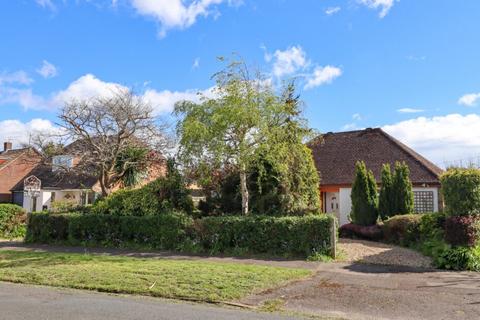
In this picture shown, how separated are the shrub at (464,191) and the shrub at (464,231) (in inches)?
12.1

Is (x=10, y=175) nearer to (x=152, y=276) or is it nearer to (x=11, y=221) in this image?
(x=11, y=221)

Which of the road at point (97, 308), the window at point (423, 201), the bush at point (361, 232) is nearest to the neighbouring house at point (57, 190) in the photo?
the bush at point (361, 232)

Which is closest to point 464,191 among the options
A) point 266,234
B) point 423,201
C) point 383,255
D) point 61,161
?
point 383,255

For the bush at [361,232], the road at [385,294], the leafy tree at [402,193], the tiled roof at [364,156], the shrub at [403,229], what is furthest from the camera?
the tiled roof at [364,156]

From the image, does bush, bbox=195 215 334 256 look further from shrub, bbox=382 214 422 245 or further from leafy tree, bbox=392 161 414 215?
leafy tree, bbox=392 161 414 215

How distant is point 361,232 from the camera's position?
17906 mm

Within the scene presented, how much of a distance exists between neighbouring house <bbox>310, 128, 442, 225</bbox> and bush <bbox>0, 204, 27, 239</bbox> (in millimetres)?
14276

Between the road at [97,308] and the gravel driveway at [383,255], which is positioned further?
the gravel driveway at [383,255]

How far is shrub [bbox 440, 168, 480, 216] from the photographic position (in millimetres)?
11992

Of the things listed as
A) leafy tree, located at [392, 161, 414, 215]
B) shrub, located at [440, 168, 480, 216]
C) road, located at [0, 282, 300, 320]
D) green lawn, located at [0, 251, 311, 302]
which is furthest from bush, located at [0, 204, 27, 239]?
shrub, located at [440, 168, 480, 216]

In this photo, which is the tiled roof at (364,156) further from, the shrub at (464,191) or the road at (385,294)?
the road at (385,294)

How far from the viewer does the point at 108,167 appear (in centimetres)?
1877

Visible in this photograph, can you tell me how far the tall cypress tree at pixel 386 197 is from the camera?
18.6m

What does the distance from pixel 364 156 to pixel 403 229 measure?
320 inches
